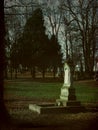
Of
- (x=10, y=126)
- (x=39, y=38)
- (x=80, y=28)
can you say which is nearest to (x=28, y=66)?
(x=39, y=38)

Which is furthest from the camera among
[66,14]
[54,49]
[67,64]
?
[54,49]

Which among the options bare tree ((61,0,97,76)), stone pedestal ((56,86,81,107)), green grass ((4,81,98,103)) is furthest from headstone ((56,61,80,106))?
bare tree ((61,0,97,76))

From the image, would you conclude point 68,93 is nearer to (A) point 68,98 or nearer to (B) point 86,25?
(A) point 68,98

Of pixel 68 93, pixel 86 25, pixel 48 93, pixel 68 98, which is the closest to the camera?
pixel 68 98

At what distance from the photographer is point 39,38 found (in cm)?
5353

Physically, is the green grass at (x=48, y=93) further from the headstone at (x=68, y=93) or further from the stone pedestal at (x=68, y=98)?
the stone pedestal at (x=68, y=98)

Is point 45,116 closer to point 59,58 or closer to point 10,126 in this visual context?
point 10,126

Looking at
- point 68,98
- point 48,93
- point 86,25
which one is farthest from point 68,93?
point 86,25

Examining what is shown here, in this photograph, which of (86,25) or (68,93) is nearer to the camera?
(68,93)

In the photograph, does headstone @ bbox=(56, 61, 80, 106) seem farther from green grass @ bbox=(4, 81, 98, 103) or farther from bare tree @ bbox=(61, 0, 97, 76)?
bare tree @ bbox=(61, 0, 97, 76)

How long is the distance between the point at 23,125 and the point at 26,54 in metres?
43.1

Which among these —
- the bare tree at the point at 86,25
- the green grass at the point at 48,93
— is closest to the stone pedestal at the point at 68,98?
the green grass at the point at 48,93

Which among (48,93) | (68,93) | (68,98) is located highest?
(68,93)

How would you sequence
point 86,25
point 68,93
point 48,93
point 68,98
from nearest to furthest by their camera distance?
1. point 68,98
2. point 68,93
3. point 48,93
4. point 86,25
